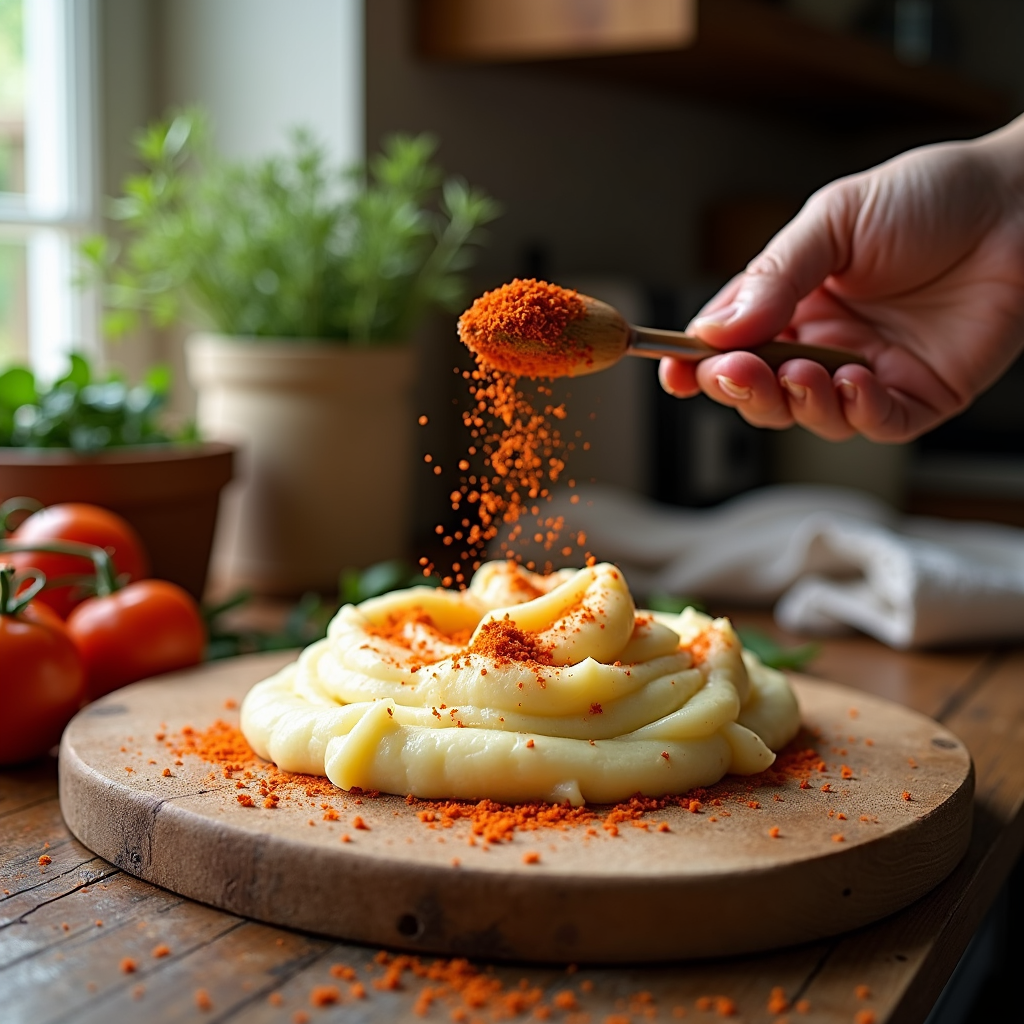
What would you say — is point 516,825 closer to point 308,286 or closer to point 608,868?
point 608,868

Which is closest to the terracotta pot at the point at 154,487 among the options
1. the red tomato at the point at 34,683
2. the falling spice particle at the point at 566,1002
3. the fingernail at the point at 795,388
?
the red tomato at the point at 34,683

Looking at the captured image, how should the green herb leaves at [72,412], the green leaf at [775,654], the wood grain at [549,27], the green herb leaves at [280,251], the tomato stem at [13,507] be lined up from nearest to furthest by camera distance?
1. the tomato stem at [13,507]
2. the green leaf at [775,654]
3. the green herb leaves at [72,412]
4. the green herb leaves at [280,251]
5. the wood grain at [549,27]

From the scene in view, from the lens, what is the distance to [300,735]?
92cm

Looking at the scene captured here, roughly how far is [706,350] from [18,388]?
0.85 metres

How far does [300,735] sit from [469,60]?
1418 mm

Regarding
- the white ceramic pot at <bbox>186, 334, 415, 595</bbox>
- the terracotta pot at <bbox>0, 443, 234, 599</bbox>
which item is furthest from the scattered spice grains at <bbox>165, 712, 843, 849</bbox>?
the white ceramic pot at <bbox>186, 334, 415, 595</bbox>

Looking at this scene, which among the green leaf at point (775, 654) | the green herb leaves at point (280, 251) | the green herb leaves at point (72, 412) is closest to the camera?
the green leaf at point (775, 654)

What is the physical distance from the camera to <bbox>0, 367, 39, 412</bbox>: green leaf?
1515 mm

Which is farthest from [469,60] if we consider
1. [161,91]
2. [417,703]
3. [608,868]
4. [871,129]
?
[871,129]

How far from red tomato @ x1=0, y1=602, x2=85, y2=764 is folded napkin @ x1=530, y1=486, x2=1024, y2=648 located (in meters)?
0.91

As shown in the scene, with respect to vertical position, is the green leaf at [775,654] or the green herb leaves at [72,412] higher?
the green herb leaves at [72,412]

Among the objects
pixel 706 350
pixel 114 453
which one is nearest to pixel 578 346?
pixel 706 350

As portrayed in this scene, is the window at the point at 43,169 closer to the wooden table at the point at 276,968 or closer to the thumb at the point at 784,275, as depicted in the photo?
the thumb at the point at 784,275

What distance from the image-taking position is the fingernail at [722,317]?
1.11 m
